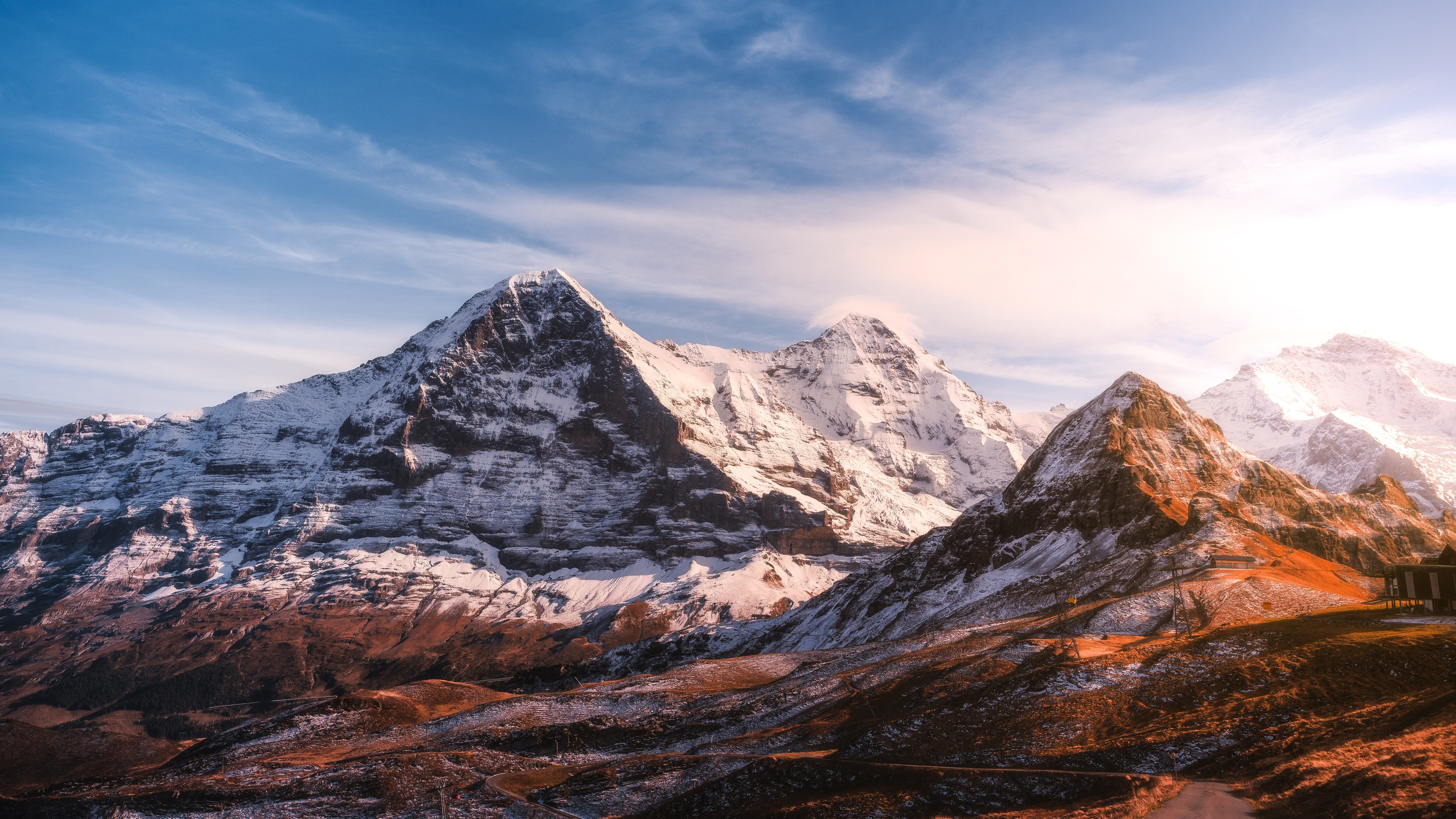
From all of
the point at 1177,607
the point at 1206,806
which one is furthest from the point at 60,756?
the point at 1177,607

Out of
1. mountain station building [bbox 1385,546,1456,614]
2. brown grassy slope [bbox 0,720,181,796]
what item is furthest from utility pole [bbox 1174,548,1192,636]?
brown grassy slope [bbox 0,720,181,796]

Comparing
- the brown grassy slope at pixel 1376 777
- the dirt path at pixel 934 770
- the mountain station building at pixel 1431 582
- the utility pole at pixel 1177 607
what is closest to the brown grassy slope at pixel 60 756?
the dirt path at pixel 934 770

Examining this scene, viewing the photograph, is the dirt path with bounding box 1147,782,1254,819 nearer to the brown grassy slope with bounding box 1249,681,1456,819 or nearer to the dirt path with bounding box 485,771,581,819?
the brown grassy slope with bounding box 1249,681,1456,819

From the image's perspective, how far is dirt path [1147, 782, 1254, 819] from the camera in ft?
151

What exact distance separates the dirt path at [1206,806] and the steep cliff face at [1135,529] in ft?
184

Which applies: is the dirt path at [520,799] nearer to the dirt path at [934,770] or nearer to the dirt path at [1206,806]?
the dirt path at [934,770]

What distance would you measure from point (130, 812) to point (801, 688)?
202 feet

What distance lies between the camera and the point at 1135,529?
150 m

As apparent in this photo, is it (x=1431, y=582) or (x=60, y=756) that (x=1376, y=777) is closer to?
(x=1431, y=582)

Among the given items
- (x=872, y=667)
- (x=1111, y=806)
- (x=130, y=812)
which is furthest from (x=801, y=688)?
(x=130, y=812)

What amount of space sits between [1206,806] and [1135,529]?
111504mm

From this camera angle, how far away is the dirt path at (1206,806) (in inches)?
1811

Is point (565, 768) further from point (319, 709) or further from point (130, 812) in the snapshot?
point (319, 709)

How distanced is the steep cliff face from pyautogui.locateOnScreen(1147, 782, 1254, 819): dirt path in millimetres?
56163
